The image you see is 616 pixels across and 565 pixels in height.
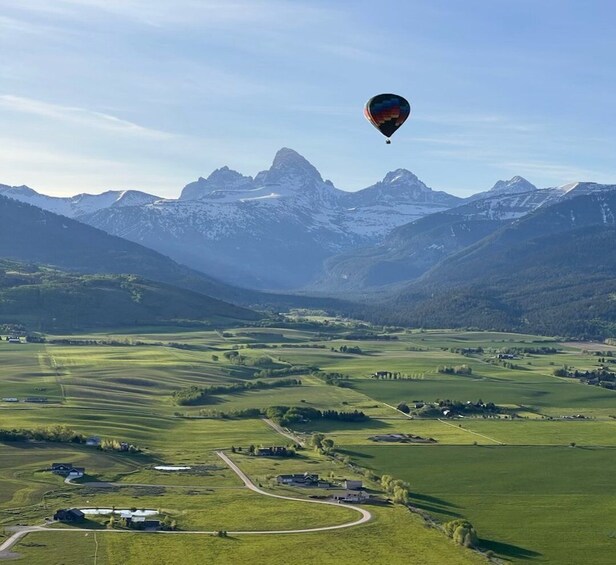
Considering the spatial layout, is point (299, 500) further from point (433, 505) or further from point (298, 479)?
point (433, 505)

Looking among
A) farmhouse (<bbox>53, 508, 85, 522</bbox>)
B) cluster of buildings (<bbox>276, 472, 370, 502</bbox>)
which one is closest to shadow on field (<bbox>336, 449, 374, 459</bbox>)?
cluster of buildings (<bbox>276, 472, 370, 502</bbox>)

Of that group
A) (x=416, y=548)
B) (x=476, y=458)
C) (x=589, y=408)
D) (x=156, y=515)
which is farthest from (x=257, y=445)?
(x=589, y=408)

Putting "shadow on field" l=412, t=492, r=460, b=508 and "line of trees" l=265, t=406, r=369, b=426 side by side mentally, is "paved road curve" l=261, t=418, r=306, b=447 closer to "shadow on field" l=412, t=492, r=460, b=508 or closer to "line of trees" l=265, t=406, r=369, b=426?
"line of trees" l=265, t=406, r=369, b=426

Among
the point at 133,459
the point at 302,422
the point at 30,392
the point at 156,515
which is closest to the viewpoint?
the point at 156,515

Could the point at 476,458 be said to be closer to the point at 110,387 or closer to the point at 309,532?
the point at 309,532

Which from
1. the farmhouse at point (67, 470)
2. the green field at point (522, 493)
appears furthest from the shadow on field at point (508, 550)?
the farmhouse at point (67, 470)
